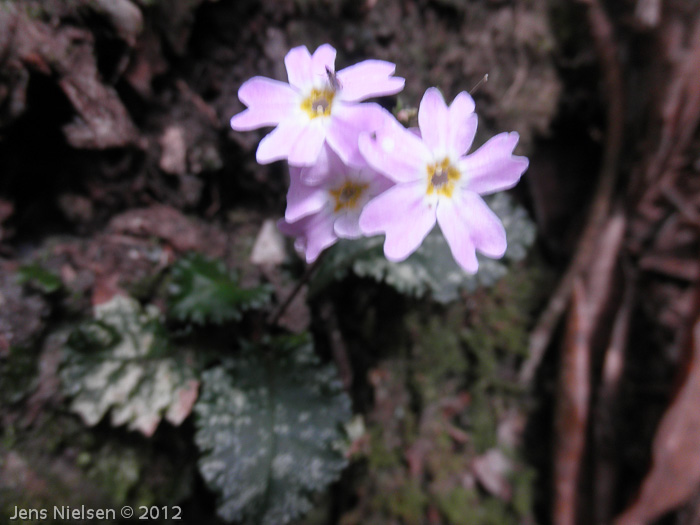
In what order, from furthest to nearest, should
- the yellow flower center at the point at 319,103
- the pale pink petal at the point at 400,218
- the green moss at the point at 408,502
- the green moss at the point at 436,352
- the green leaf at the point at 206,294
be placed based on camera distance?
1. the green moss at the point at 436,352
2. the green moss at the point at 408,502
3. the green leaf at the point at 206,294
4. the yellow flower center at the point at 319,103
5. the pale pink petal at the point at 400,218

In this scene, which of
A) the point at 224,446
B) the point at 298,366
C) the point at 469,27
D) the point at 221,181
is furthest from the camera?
the point at 469,27

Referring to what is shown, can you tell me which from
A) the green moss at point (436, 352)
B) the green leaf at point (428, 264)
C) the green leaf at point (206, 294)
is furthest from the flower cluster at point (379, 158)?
the green moss at point (436, 352)

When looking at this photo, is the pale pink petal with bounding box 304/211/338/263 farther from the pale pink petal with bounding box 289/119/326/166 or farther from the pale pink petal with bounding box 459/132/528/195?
the pale pink petal with bounding box 459/132/528/195

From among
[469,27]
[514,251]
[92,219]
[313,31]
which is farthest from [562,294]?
[92,219]

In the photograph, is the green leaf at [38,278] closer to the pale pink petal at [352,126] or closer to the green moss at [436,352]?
the pale pink petal at [352,126]

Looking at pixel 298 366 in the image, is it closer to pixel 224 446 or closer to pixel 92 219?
pixel 224 446

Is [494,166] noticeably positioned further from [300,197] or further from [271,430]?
[271,430]

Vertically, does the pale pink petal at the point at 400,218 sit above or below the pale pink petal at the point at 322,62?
below
